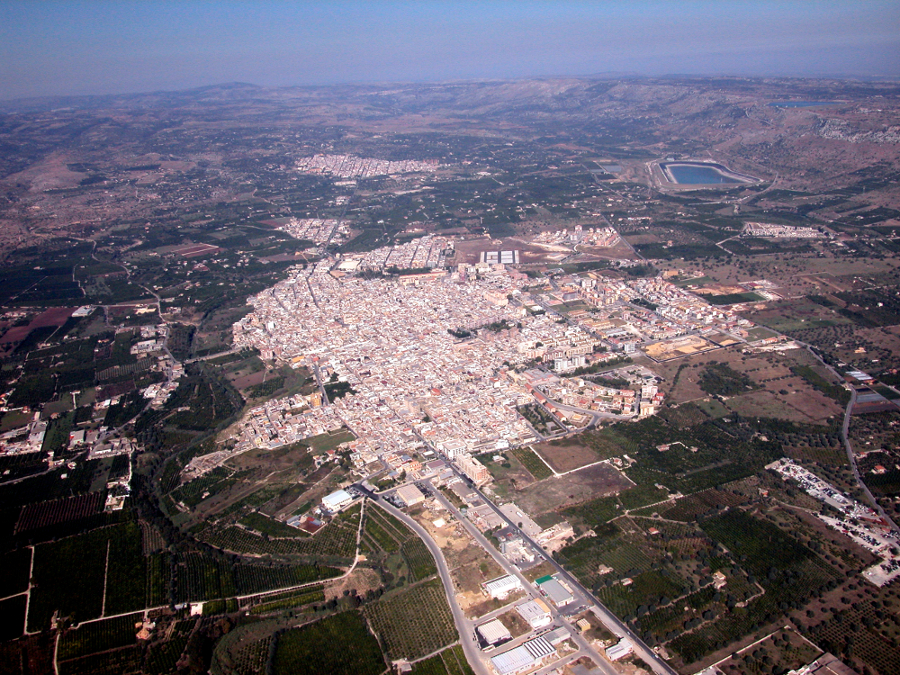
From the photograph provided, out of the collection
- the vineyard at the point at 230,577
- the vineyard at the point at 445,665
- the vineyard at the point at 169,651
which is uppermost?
the vineyard at the point at 230,577

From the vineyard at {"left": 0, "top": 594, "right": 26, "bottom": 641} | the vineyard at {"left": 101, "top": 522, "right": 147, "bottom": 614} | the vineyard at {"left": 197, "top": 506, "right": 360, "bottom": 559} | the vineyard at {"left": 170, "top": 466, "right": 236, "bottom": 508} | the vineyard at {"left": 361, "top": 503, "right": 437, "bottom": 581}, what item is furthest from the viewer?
the vineyard at {"left": 170, "top": 466, "right": 236, "bottom": 508}

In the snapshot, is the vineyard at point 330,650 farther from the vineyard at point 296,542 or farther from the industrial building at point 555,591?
the industrial building at point 555,591

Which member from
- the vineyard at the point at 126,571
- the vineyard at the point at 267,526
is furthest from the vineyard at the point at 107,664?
the vineyard at the point at 267,526

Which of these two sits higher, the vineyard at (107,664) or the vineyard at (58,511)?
the vineyard at (58,511)

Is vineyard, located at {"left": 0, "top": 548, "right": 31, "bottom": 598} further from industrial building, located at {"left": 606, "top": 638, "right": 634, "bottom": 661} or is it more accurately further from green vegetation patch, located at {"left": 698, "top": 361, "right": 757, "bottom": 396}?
green vegetation patch, located at {"left": 698, "top": 361, "right": 757, "bottom": 396}

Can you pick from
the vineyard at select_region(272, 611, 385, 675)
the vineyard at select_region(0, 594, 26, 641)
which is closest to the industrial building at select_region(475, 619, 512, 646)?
the vineyard at select_region(272, 611, 385, 675)

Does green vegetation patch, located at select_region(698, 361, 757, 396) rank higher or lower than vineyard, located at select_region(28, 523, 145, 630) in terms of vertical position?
higher
